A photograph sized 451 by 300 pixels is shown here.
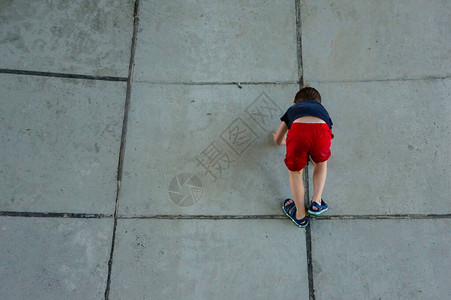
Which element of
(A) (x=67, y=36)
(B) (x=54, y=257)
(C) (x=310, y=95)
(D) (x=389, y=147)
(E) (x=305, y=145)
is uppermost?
(A) (x=67, y=36)

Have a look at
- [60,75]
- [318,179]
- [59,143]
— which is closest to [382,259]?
[318,179]

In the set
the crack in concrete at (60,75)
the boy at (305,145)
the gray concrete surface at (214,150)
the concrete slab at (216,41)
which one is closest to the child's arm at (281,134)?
the boy at (305,145)

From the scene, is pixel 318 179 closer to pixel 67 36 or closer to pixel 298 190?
pixel 298 190

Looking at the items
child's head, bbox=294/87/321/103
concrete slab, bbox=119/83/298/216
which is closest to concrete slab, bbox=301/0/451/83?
concrete slab, bbox=119/83/298/216

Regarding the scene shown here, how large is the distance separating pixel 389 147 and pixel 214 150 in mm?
1553

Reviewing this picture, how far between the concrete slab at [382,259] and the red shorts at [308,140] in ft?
2.38

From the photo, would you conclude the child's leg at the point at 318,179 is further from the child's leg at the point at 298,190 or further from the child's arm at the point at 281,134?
the child's arm at the point at 281,134

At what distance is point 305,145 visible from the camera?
2.53 metres

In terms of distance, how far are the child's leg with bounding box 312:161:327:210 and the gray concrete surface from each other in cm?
16

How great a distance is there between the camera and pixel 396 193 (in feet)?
9.87

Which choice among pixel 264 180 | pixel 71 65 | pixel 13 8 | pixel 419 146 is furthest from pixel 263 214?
pixel 13 8

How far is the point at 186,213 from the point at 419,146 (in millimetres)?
2128

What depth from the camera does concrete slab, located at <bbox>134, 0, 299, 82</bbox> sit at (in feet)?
10.9

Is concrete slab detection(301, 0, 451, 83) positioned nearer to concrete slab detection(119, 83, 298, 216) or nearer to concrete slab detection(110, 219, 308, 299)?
concrete slab detection(119, 83, 298, 216)
